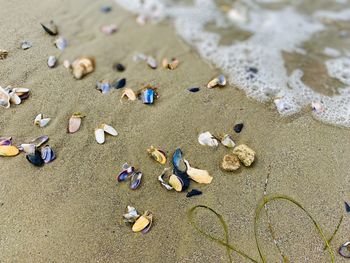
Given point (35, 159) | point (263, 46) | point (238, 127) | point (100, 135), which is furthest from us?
point (263, 46)

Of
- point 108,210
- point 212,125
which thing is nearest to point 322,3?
point 212,125

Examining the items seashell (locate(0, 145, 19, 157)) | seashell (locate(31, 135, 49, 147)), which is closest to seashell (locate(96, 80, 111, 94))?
seashell (locate(31, 135, 49, 147))

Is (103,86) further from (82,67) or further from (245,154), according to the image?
(245,154)

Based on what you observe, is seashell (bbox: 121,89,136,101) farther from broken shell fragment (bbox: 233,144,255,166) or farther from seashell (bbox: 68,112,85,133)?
broken shell fragment (bbox: 233,144,255,166)

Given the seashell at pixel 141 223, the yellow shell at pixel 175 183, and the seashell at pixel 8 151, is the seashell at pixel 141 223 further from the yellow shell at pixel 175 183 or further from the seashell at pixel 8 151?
the seashell at pixel 8 151

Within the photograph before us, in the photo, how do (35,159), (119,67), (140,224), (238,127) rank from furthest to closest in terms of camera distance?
(119,67)
(238,127)
(35,159)
(140,224)

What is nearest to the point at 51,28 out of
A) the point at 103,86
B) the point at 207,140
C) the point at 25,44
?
the point at 25,44

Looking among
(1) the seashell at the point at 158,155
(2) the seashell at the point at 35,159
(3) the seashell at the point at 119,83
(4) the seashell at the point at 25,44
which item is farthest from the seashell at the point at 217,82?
(4) the seashell at the point at 25,44

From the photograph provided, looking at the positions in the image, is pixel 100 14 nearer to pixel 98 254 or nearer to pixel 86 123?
pixel 86 123
